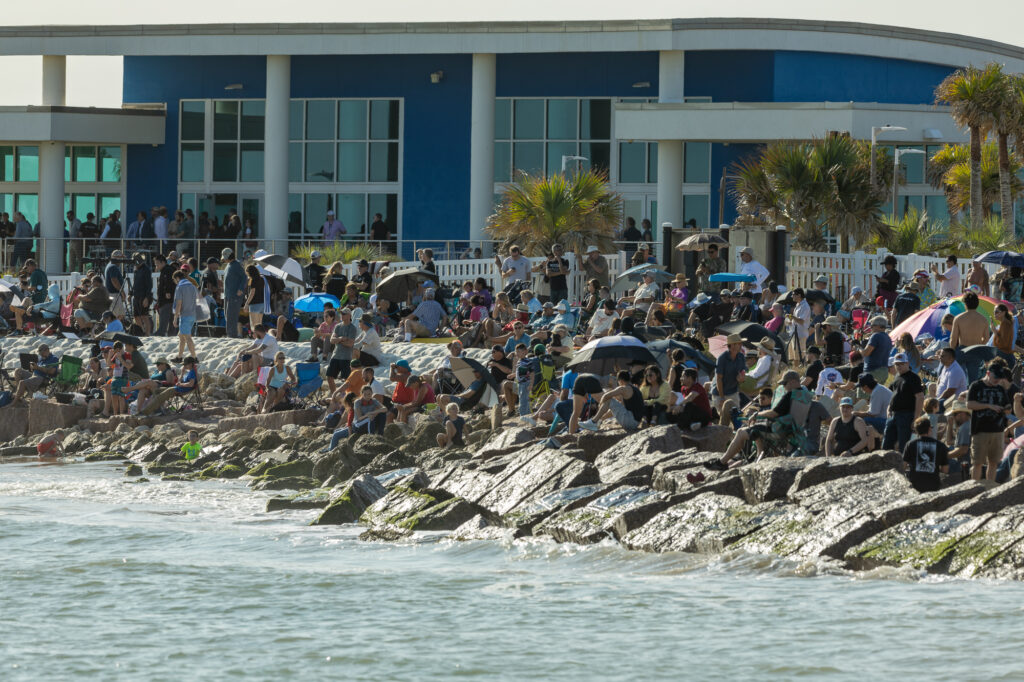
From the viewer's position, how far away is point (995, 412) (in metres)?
17.7

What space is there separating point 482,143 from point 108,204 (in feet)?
34.5

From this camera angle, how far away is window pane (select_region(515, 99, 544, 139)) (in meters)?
42.3

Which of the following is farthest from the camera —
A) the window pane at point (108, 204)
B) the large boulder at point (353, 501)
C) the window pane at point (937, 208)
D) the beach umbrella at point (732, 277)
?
the window pane at point (108, 204)

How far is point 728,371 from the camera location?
2138cm

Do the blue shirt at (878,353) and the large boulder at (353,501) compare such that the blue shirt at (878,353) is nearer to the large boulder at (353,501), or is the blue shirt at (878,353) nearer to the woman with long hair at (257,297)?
the large boulder at (353,501)

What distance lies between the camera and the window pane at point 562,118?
4206 centimetres

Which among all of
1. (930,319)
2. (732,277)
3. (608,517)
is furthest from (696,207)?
(608,517)

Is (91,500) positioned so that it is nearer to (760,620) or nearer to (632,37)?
(760,620)

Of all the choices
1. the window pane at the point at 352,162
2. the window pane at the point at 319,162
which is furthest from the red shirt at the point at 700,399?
the window pane at the point at 319,162

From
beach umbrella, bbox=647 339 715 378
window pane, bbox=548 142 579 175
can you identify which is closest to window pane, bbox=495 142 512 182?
window pane, bbox=548 142 579 175

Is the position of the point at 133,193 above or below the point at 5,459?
above

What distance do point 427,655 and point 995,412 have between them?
20.4ft

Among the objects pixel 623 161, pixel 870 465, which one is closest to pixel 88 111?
pixel 623 161

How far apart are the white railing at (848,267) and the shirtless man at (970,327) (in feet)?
22.7
